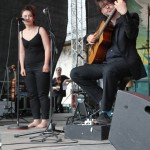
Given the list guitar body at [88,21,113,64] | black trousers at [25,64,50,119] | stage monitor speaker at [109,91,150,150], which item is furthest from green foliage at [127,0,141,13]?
stage monitor speaker at [109,91,150,150]

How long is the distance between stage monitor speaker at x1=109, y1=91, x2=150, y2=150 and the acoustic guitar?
4.30 ft

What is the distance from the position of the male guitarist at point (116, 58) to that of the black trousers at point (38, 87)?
2.84 ft

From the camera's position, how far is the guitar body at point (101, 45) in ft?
9.07

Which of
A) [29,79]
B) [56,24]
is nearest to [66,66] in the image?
[56,24]

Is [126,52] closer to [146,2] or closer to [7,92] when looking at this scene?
[7,92]

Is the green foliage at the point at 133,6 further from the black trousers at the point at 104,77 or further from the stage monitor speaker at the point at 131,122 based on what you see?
the stage monitor speaker at the point at 131,122

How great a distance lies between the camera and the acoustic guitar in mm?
2738

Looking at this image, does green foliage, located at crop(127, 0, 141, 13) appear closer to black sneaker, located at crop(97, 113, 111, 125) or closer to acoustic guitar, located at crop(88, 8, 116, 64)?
acoustic guitar, located at crop(88, 8, 116, 64)

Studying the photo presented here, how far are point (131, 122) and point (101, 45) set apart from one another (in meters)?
1.46

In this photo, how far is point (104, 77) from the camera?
2666 millimetres

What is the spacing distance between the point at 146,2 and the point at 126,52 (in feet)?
17.1

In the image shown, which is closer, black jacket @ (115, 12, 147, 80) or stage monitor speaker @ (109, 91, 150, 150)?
stage monitor speaker @ (109, 91, 150, 150)

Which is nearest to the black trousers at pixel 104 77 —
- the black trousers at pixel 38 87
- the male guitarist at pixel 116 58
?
the male guitarist at pixel 116 58

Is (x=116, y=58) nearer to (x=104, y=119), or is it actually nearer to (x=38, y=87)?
(x=104, y=119)
